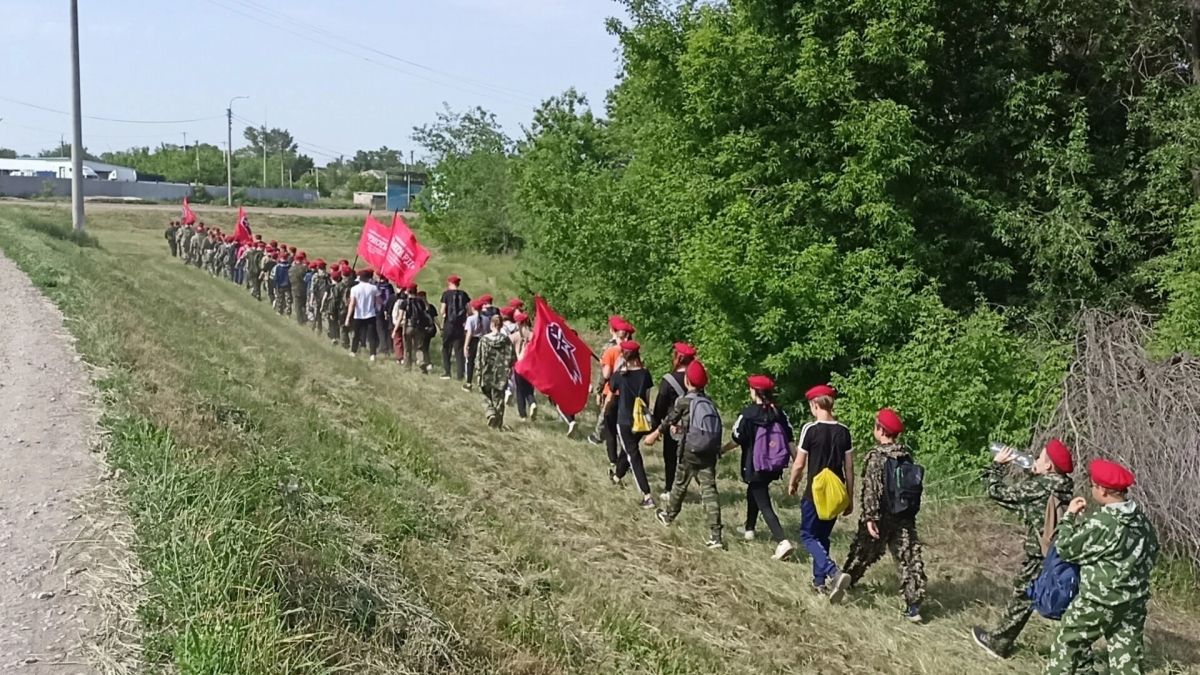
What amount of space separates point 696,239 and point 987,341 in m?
5.24

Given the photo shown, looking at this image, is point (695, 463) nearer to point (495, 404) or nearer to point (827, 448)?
point (827, 448)

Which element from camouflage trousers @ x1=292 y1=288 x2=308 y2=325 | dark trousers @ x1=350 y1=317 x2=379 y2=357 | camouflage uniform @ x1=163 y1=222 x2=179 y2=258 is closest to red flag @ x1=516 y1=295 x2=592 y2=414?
dark trousers @ x1=350 y1=317 x2=379 y2=357

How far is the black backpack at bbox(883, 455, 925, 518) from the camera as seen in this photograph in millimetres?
7605

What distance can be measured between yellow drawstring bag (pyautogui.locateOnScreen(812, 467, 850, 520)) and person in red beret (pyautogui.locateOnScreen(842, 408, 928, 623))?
181mm

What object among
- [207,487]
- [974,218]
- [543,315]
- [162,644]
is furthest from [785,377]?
[162,644]

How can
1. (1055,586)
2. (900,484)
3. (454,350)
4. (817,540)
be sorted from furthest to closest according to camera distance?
(454,350), (817,540), (900,484), (1055,586)

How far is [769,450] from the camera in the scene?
8734mm

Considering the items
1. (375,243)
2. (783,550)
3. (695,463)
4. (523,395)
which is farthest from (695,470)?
(375,243)

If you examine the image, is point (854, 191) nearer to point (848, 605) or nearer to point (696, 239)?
point (696, 239)

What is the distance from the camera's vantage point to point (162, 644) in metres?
4.60

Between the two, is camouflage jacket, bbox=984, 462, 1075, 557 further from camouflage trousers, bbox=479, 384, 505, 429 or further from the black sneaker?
camouflage trousers, bbox=479, 384, 505, 429

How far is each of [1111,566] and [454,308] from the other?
11053mm

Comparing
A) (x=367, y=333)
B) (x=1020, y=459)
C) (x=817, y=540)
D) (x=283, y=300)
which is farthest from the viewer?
(x=283, y=300)

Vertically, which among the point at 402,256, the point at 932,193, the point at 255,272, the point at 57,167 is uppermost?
the point at 57,167
